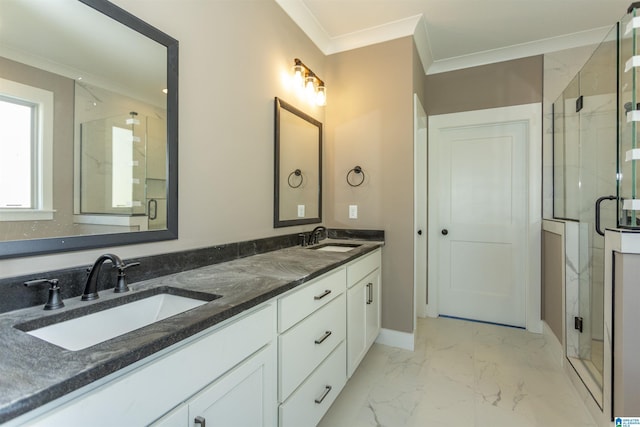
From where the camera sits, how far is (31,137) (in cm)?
94

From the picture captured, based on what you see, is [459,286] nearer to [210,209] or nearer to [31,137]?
[210,209]

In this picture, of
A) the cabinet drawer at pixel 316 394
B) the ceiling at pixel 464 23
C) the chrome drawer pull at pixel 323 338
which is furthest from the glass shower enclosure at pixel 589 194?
the chrome drawer pull at pixel 323 338

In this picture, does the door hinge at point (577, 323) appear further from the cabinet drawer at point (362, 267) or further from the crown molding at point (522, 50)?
the crown molding at point (522, 50)

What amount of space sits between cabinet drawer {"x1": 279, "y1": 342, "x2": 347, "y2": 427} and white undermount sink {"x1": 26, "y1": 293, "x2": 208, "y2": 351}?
578 mm

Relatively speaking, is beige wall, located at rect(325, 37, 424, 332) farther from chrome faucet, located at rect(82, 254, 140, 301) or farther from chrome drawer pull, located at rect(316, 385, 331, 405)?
chrome faucet, located at rect(82, 254, 140, 301)

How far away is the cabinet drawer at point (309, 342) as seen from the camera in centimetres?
120

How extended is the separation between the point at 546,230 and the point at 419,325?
1432 millimetres

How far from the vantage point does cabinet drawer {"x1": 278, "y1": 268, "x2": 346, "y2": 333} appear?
1.20 meters

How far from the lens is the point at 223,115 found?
163cm

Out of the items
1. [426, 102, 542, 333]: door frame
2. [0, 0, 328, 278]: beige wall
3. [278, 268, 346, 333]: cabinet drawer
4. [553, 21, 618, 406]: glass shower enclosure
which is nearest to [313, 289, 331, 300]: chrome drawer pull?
[278, 268, 346, 333]: cabinet drawer

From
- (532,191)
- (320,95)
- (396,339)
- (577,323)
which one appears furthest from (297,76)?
(577,323)

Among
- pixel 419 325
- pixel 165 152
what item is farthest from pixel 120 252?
pixel 419 325

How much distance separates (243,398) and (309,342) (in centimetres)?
44

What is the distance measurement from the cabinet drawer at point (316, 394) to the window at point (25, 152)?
1097 millimetres
